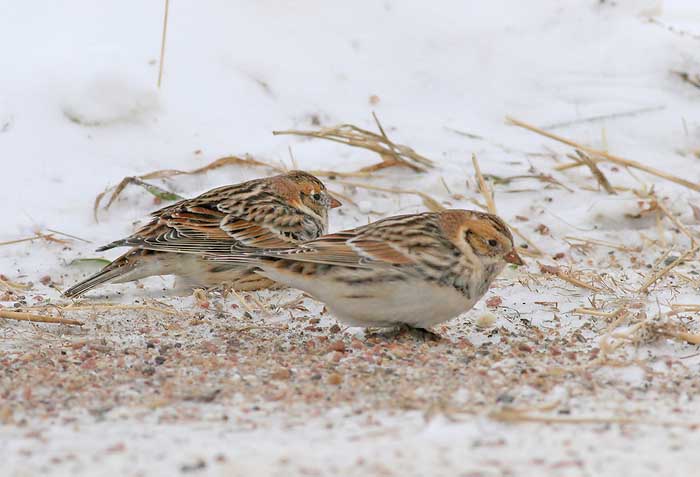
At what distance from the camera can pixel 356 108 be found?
8859mm

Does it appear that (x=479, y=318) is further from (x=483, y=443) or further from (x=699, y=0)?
(x=699, y=0)

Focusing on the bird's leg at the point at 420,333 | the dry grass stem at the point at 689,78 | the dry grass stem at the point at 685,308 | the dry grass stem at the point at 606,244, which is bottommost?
the bird's leg at the point at 420,333

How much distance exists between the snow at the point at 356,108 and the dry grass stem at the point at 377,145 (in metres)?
0.10

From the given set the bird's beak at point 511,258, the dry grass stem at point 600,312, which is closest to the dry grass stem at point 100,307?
the bird's beak at point 511,258

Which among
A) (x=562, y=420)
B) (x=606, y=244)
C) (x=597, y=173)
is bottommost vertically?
(x=606, y=244)

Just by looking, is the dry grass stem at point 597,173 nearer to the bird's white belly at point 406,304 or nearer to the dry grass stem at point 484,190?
the dry grass stem at point 484,190

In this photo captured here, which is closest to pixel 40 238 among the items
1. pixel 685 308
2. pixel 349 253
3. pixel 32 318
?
pixel 32 318

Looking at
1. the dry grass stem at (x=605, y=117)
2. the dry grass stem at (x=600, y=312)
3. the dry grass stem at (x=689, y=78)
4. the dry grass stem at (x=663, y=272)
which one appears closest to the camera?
the dry grass stem at (x=600, y=312)

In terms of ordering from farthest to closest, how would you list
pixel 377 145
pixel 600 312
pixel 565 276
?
pixel 377 145 < pixel 565 276 < pixel 600 312

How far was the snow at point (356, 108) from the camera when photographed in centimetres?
739

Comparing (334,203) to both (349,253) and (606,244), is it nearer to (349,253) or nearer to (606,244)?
(606,244)

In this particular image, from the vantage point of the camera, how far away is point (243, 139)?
840cm

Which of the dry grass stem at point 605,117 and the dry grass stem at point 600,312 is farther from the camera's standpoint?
the dry grass stem at point 605,117

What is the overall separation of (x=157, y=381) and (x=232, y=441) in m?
0.96
